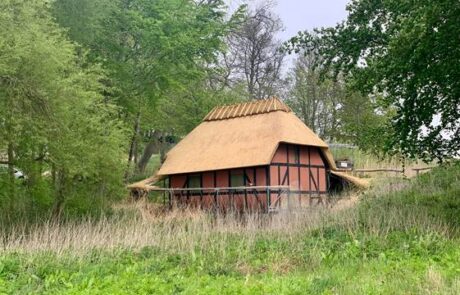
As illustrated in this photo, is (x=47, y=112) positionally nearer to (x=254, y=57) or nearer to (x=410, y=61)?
(x=410, y=61)

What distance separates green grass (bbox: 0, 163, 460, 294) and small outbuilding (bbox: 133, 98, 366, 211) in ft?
24.6

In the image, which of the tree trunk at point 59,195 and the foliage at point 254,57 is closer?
the tree trunk at point 59,195

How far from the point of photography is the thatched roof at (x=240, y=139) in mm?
21422

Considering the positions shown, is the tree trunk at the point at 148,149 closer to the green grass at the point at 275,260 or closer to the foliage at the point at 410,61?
the foliage at the point at 410,61

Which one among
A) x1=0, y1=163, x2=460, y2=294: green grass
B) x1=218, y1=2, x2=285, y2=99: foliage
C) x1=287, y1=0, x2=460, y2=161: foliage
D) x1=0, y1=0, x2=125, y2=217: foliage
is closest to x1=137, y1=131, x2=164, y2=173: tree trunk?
x1=218, y1=2, x2=285, y2=99: foliage

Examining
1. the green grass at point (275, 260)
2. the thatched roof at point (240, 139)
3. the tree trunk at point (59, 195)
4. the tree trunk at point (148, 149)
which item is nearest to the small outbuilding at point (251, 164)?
the thatched roof at point (240, 139)

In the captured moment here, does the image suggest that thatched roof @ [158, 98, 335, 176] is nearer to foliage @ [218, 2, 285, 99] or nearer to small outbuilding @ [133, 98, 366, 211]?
small outbuilding @ [133, 98, 366, 211]

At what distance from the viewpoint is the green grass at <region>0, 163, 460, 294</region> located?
658cm

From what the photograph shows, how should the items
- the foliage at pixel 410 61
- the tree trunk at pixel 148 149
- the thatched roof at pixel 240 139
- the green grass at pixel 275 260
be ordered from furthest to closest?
the tree trunk at pixel 148 149
the thatched roof at pixel 240 139
the foliage at pixel 410 61
the green grass at pixel 275 260

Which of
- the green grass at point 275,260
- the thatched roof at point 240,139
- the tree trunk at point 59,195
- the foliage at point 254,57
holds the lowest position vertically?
the green grass at point 275,260

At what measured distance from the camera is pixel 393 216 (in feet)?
38.5

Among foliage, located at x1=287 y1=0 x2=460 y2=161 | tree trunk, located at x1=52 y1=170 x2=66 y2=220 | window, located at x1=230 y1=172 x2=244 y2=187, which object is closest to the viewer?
foliage, located at x1=287 y1=0 x2=460 y2=161

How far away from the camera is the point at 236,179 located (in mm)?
21828

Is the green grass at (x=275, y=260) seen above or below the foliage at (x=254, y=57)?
below
